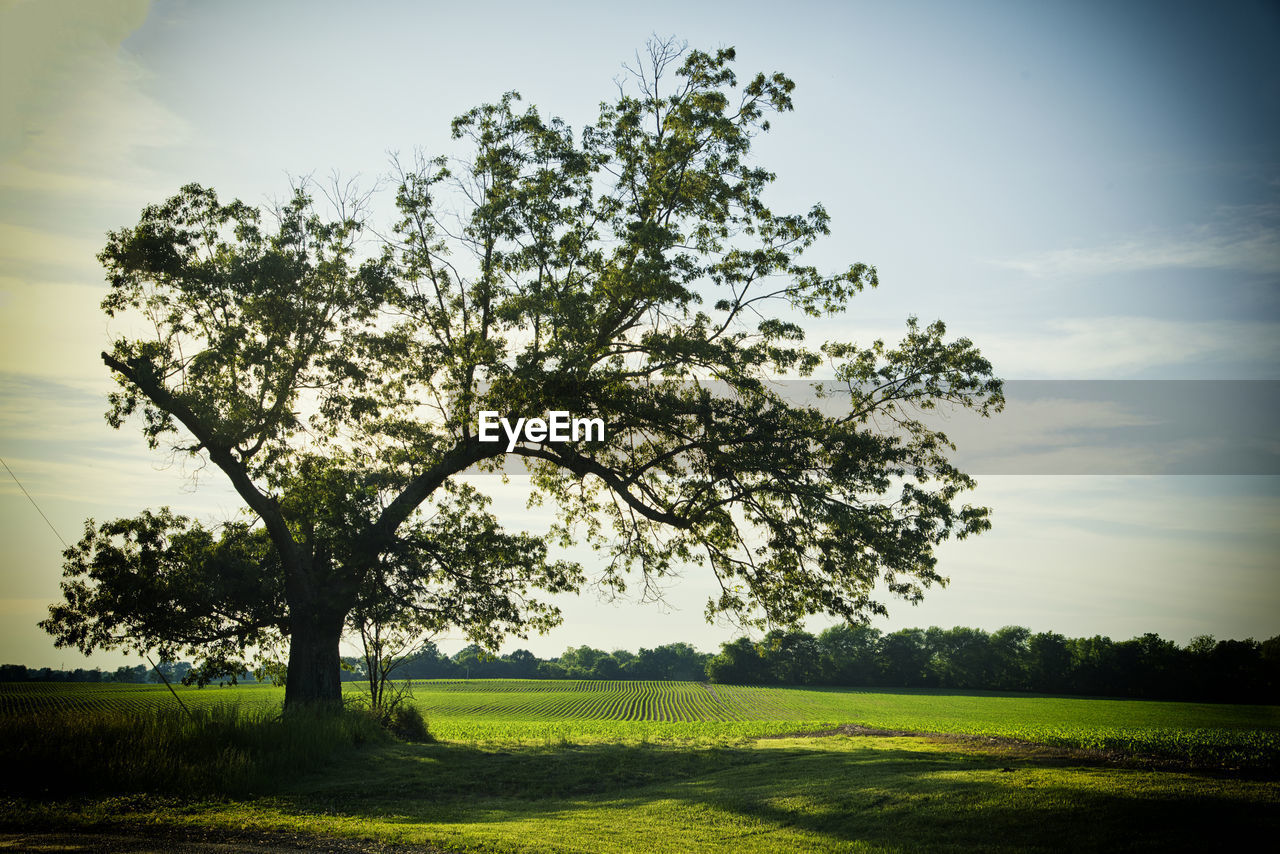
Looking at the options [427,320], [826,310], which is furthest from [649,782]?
[427,320]

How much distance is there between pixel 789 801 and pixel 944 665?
9030 cm

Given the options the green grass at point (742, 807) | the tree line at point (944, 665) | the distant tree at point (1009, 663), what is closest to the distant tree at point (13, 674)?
the tree line at point (944, 665)

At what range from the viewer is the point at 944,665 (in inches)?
3565

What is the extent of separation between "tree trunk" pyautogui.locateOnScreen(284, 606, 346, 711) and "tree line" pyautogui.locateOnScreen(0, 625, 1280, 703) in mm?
37727

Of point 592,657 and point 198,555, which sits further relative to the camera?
point 592,657

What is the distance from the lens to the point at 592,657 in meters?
124

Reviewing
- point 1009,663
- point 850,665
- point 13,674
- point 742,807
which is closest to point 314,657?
point 742,807

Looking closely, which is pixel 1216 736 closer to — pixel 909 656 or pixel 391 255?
pixel 391 255

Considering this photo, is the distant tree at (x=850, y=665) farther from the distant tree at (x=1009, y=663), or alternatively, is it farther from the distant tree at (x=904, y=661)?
the distant tree at (x=1009, y=663)

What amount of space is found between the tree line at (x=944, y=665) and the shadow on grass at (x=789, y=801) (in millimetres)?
41481

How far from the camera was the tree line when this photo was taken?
222 ft

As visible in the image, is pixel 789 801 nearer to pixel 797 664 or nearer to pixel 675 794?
pixel 675 794

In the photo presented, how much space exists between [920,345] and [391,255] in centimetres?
1474

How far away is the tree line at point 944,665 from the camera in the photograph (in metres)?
67.6
